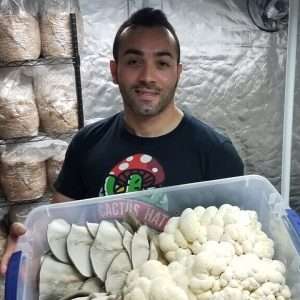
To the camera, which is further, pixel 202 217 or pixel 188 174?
pixel 188 174

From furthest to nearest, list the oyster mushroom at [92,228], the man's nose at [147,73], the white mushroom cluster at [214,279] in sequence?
the man's nose at [147,73] < the oyster mushroom at [92,228] < the white mushroom cluster at [214,279]

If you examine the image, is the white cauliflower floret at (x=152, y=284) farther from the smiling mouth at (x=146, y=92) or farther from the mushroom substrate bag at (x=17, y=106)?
the mushroom substrate bag at (x=17, y=106)

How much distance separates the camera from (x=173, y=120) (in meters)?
0.84

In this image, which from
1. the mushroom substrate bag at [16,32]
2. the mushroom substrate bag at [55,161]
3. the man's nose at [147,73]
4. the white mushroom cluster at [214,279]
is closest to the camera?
the white mushroom cluster at [214,279]

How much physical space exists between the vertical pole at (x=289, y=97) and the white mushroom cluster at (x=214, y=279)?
1151 mm

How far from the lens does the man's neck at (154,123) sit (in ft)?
2.70

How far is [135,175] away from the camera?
0.78 m

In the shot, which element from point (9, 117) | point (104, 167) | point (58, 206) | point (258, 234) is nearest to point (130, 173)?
Answer: point (104, 167)

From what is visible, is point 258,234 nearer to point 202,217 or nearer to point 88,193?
point 202,217

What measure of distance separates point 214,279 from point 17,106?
976mm

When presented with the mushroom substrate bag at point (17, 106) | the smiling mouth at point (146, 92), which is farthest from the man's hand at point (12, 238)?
the mushroom substrate bag at point (17, 106)

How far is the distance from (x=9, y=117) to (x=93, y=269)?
867 mm

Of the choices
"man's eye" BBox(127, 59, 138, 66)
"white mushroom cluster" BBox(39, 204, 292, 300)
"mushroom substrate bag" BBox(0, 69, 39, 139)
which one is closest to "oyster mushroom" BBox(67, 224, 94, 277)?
"white mushroom cluster" BBox(39, 204, 292, 300)

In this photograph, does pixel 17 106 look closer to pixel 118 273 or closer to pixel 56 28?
pixel 56 28
